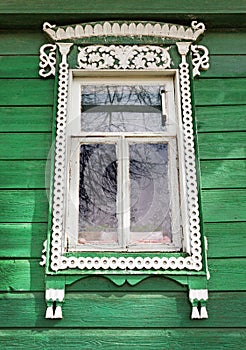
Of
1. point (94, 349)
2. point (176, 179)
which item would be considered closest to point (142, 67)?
point (176, 179)

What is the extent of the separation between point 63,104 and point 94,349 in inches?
56.0

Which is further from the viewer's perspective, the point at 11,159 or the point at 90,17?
the point at 90,17

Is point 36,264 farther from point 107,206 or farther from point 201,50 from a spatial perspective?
point 201,50

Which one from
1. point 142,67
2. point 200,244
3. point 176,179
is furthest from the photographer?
point 142,67

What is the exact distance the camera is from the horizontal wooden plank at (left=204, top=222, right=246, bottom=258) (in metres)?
2.70

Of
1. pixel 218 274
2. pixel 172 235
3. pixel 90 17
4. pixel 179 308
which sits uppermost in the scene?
pixel 90 17

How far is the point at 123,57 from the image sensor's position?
3.12 m

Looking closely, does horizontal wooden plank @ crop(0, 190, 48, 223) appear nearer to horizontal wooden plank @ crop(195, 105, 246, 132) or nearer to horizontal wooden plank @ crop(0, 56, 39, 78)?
horizontal wooden plank @ crop(0, 56, 39, 78)

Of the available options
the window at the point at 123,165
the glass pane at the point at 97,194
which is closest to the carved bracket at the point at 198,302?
the window at the point at 123,165

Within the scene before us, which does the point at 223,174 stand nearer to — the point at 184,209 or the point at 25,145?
the point at 184,209

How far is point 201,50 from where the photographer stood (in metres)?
3.19

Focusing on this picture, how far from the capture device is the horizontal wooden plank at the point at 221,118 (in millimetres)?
2979

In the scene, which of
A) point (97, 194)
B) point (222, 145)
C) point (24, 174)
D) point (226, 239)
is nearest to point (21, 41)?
point (24, 174)

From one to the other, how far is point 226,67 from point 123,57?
0.66 meters
